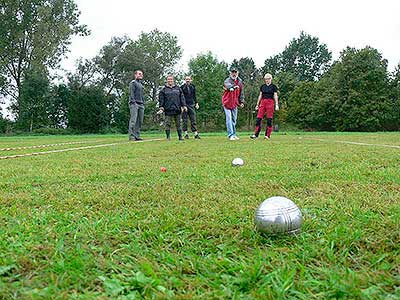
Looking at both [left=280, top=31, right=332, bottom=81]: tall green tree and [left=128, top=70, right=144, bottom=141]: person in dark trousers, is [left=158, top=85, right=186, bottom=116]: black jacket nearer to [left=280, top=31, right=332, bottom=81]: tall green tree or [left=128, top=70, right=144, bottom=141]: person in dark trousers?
[left=128, top=70, right=144, bottom=141]: person in dark trousers

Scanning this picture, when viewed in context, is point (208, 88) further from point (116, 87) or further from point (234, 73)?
point (234, 73)

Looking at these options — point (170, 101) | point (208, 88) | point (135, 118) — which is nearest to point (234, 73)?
point (170, 101)

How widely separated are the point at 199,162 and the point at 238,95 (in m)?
6.53

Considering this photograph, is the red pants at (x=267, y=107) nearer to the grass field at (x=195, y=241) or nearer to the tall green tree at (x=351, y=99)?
the grass field at (x=195, y=241)

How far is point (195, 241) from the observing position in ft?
5.88

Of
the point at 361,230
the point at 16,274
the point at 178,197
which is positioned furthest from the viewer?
the point at 178,197

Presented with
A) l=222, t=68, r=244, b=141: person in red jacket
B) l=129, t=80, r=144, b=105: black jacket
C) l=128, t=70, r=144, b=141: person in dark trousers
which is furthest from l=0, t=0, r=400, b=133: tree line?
l=222, t=68, r=244, b=141: person in red jacket

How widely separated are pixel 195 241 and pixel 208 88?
35056 mm

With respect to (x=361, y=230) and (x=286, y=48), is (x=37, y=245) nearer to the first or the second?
(x=361, y=230)

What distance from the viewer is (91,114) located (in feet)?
101

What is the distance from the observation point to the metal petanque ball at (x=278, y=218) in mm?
1765

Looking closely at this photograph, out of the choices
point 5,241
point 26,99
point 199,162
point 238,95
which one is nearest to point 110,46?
point 26,99

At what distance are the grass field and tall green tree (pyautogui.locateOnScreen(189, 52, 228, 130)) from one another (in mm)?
31187

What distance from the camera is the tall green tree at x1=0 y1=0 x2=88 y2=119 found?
3162cm
